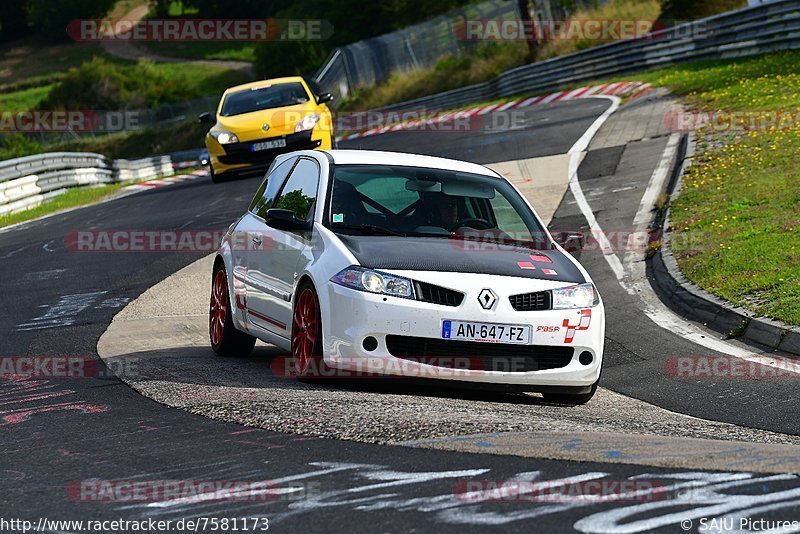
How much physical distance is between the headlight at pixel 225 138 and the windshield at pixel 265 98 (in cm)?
56

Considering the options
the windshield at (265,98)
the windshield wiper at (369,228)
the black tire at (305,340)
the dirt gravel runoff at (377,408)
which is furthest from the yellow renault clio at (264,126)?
the black tire at (305,340)

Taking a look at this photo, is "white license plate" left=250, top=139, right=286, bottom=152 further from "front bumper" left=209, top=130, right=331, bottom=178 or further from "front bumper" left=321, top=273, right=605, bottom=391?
"front bumper" left=321, top=273, right=605, bottom=391

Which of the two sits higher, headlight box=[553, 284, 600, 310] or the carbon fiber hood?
the carbon fiber hood

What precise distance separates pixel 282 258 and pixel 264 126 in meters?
15.4

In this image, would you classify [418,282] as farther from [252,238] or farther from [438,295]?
[252,238]

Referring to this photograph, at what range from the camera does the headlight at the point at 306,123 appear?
79.0 ft

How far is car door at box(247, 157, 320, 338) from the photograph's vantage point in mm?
8938

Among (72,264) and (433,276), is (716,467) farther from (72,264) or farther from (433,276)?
A: (72,264)

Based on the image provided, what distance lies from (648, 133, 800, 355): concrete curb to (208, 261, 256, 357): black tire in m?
4.01

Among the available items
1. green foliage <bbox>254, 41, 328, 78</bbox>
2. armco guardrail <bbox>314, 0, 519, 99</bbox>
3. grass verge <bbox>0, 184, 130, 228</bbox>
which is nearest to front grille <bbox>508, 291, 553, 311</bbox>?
grass verge <bbox>0, 184, 130, 228</bbox>

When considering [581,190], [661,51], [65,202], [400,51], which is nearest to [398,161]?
[581,190]

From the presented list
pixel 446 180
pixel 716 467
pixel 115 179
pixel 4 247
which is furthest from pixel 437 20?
pixel 716 467

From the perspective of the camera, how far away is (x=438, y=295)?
7.95 metres

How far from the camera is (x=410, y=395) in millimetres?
8055
